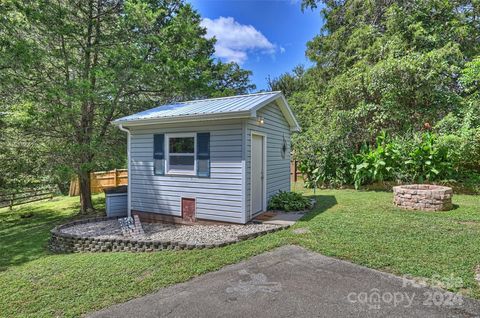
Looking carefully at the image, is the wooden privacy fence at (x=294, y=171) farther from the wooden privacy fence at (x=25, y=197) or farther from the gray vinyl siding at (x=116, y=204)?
the wooden privacy fence at (x=25, y=197)

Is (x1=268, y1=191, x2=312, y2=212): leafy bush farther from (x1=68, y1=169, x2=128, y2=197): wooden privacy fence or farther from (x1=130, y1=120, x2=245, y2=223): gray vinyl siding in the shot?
(x1=68, y1=169, x2=128, y2=197): wooden privacy fence

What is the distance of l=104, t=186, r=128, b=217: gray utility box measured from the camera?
7.92 metres

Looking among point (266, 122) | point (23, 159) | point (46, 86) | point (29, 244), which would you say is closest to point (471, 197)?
point (266, 122)

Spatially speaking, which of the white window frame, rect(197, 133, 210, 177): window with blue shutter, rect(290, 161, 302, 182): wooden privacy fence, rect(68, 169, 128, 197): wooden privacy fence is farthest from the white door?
rect(68, 169, 128, 197): wooden privacy fence

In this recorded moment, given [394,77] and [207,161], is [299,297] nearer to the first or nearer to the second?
[207,161]

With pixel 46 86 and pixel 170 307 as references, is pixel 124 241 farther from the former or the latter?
pixel 46 86

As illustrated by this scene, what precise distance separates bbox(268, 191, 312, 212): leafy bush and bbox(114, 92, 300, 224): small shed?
217 millimetres

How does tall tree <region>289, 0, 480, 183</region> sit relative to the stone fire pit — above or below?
above

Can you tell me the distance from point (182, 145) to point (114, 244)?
2626 mm

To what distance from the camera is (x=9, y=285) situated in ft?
13.1

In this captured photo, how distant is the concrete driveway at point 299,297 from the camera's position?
110 inches

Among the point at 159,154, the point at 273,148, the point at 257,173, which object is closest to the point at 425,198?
the point at 273,148

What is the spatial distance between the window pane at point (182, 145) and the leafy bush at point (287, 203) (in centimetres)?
255

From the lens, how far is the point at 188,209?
21.8 feet
